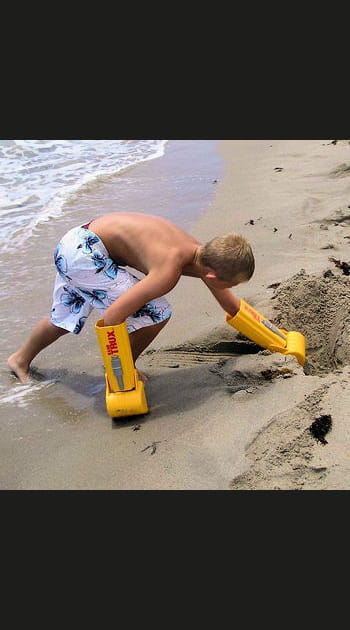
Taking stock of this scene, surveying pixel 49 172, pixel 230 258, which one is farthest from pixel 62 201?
pixel 230 258

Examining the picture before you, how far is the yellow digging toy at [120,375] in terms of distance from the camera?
2844 millimetres

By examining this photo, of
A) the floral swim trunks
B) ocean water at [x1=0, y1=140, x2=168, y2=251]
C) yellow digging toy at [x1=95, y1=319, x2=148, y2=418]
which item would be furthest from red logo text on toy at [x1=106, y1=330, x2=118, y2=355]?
ocean water at [x1=0, y1=140, x2=168, y2=251]

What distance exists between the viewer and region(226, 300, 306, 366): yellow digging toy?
310 cm

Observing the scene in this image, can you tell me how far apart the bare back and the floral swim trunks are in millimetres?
52

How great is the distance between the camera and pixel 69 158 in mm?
8273

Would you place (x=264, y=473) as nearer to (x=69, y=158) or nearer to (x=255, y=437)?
(x=255, y=437)

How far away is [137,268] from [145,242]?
19cm

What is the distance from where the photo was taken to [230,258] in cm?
279

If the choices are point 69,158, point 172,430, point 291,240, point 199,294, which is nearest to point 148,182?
point 69,158

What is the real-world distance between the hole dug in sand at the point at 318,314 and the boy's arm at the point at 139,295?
89 cm

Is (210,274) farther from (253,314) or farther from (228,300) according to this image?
(253,314)

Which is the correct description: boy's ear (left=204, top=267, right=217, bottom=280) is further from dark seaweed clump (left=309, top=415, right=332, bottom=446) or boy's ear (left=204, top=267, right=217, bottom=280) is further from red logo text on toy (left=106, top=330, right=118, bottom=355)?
dark seaweed clump (left=309, top=415, right=332, bottom=446)

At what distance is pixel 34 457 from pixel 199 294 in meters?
1.75

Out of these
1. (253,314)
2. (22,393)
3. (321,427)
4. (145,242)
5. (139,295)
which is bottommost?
(22,393)
